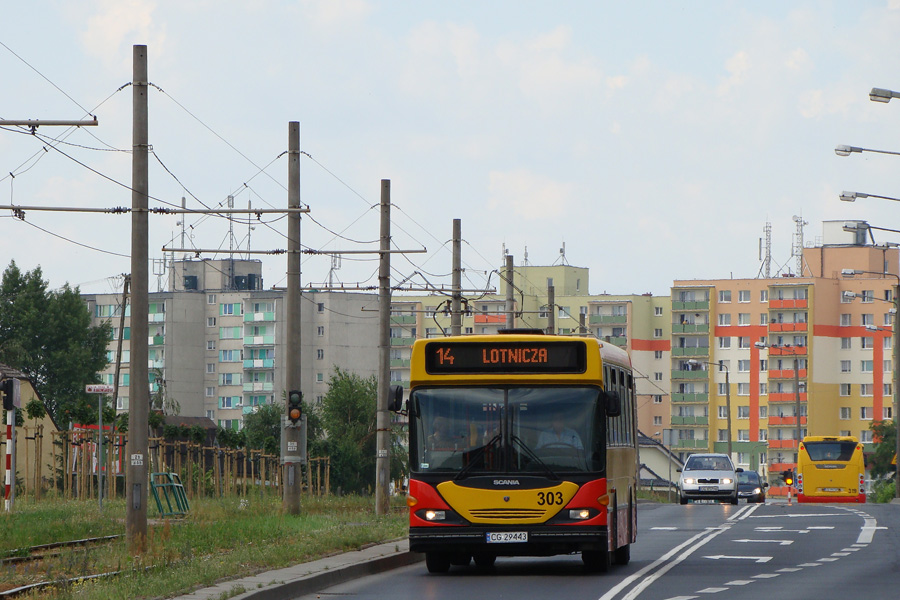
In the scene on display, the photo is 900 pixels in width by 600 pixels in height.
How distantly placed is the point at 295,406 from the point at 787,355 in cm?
12765

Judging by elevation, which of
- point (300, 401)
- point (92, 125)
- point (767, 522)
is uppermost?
point (92, 125)

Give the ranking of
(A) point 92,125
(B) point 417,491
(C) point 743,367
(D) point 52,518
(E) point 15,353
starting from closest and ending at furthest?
1. (B) point 417,491
2. (A) point 92,125
3. (D) point 52,518
4. (E) point 15,353
5. (C) point 743,367

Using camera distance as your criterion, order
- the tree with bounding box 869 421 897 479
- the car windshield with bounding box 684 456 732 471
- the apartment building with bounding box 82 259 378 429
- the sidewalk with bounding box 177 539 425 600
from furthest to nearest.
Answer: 1. the apartment building with bounding box 82 259 378 429
2. the tree with bounding box 869 421 897 479
3. the car windshield with bounding box 684 456 732 471
4. the sidewalk with bounding box 177 539 425 600

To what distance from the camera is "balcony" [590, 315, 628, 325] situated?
16700cm

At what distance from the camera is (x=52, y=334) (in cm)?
10294

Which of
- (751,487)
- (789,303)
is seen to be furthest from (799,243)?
Answer: (751,487)

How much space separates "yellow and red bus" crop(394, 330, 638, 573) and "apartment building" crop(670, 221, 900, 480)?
134330 millimetres

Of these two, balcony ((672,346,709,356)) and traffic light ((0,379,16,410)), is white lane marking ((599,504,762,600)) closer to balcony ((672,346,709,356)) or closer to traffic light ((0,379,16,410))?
traffic light ((0,379,16,410))

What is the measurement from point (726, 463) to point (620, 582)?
35775 millimetres

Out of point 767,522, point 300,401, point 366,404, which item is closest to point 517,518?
point 300,401

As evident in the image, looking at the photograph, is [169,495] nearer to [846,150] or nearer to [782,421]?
[846,150]

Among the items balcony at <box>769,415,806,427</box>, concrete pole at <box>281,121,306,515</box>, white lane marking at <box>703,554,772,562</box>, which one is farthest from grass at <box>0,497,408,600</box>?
balcony at <box>769,415,806,427</box>

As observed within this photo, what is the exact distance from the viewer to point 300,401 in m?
31.0

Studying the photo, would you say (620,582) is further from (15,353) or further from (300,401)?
(15,353)
